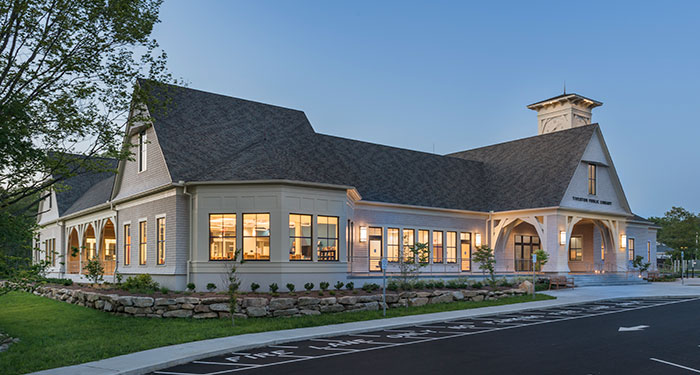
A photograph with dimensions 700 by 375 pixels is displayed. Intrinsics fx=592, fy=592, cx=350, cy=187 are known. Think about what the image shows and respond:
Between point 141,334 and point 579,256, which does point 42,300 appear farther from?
point 579,256

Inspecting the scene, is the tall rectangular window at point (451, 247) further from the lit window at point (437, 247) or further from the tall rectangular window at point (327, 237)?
the tall rectangular window at point (327, 237)

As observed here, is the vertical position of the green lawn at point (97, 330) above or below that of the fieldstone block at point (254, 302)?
below

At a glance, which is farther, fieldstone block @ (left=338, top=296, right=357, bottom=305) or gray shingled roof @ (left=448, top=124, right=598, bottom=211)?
gray shingled roof @ (left=448, top=124, right=598, bottom=211)

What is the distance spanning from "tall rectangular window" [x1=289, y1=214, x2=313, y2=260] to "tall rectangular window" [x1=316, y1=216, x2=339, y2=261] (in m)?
0.47

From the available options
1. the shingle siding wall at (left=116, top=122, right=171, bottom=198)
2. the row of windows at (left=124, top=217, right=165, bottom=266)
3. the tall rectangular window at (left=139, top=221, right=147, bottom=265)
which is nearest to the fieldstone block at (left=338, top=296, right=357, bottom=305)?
the row of windows at (left=124, top=217, right=165, bottom=266)

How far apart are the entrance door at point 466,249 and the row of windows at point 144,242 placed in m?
16.8

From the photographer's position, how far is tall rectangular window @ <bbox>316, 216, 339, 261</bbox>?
2144cm

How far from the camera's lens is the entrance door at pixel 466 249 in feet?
107

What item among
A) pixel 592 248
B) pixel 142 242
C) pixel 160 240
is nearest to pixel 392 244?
pixel 160 240

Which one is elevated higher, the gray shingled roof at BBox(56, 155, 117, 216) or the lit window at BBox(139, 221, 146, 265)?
the gray shingled roof at BBox(56, 155, 117, 216)

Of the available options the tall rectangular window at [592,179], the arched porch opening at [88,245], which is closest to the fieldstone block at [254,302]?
the arched porch opening at [88,245]

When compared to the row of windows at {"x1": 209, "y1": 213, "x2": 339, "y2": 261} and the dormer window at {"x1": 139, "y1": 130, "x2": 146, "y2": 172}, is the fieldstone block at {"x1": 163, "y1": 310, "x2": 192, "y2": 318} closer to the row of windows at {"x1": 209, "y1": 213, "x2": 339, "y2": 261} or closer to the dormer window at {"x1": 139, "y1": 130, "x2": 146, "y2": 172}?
the row of windows at {"x1": 209, "y1": 213, "x2": 339, "y2": 261}

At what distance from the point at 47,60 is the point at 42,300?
661 inches

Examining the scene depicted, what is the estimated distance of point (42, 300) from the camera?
26.1m
